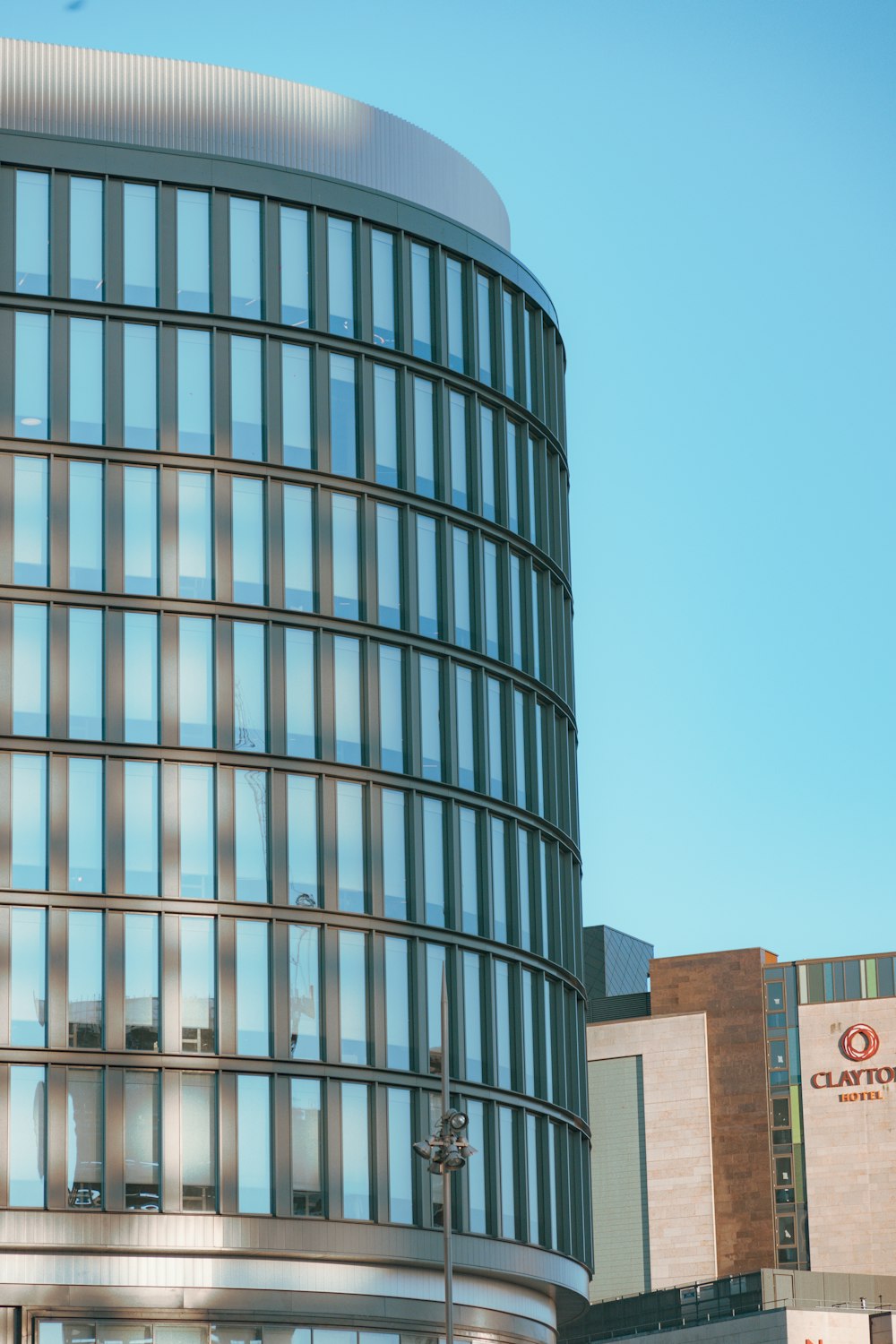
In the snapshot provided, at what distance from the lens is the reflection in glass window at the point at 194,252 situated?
6656cm

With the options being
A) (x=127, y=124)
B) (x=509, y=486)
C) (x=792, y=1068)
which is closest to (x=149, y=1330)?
(x=509, y=486)

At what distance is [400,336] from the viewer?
70.0m

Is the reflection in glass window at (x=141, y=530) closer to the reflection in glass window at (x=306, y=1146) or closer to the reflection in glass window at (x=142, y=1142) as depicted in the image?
the reflection in glass window at (x=142, y=1142)

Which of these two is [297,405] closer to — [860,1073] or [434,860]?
[434,860]

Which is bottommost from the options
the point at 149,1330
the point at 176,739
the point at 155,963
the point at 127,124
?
the point at 149,1330

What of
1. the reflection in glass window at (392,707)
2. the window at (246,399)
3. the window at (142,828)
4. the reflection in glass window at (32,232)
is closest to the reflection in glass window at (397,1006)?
the reflection in glass window at (392,707)

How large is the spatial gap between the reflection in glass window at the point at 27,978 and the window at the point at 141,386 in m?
12.9

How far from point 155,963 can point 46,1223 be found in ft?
23.8

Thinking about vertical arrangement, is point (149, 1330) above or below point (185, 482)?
below

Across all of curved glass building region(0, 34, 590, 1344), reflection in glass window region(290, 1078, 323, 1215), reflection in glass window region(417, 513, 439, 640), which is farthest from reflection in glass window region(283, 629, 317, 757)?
reflection in glass window region(290, 1078, 323, 1215)

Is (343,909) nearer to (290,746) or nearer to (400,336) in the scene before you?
(290,746)

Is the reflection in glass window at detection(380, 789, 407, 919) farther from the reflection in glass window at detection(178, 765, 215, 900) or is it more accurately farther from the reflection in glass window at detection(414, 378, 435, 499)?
the reflection in glass window at detection(414, 378, 435, 499)

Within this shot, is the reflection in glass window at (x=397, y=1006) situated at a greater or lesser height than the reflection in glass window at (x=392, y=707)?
lesser

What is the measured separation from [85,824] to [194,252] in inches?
671
